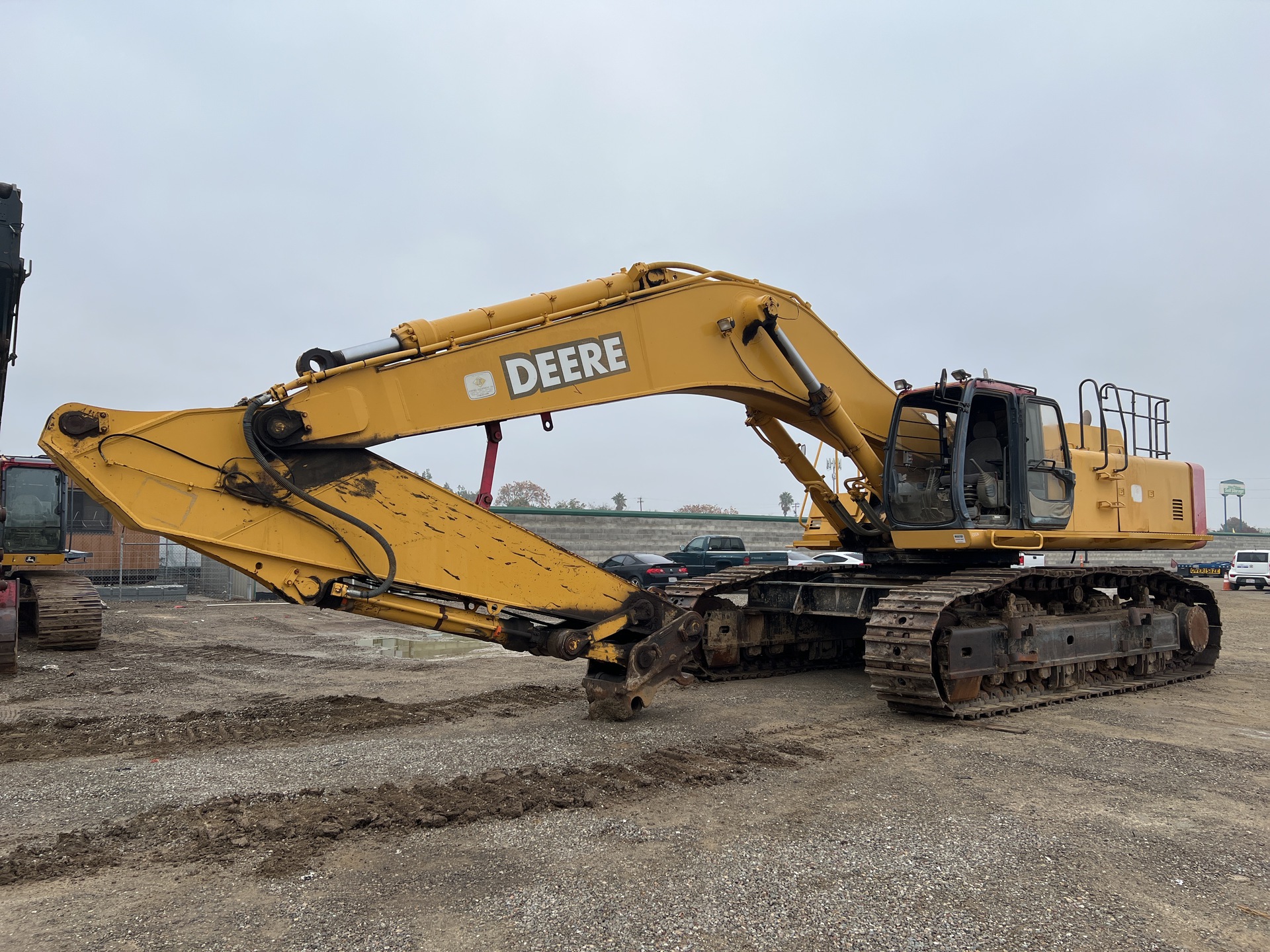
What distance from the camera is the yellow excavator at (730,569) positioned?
17.2ft

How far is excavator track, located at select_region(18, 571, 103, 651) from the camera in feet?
40.0

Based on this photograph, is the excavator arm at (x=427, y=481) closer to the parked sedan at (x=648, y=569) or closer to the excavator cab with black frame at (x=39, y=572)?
the excavator cab with black frame at (x=39, y=572)

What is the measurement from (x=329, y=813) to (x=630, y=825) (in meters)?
1.67

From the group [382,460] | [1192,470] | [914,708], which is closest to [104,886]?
[382,460]

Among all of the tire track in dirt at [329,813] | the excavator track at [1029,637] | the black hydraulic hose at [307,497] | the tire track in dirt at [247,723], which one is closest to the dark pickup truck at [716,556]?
the excavator track at [1029,637]

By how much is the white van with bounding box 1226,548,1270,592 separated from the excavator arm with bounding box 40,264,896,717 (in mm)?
33171

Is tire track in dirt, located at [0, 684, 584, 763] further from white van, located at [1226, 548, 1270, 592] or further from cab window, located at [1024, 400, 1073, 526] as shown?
white van, located at [1226, 548, 1270, 592]

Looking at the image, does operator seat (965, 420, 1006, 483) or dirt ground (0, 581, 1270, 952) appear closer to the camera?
dirt ground (0, 581, 1270, 952)

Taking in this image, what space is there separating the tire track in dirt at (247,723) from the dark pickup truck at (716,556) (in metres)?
18.4

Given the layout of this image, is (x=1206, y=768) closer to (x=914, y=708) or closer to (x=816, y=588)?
(x=914, y=708)

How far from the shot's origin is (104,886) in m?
3.84

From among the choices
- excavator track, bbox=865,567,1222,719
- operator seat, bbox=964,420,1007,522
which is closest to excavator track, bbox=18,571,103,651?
excavator track, bbox=865,567,1222,719

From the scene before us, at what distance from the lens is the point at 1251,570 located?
32.0m

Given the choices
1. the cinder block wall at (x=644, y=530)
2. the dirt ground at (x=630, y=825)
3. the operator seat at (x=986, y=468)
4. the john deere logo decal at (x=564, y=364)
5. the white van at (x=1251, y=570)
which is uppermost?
the john deere logo decal at (x=564, y=364)
